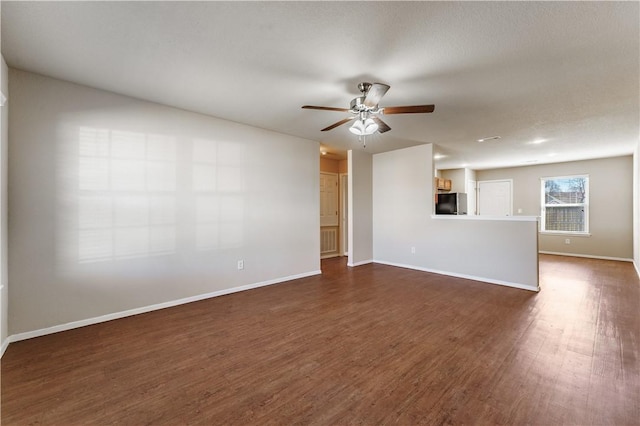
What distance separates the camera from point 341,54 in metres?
2.17

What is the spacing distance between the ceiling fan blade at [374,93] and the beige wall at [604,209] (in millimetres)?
7170

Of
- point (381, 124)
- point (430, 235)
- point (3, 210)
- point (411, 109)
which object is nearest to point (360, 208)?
point (430, 235)

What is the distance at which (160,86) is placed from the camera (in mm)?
2811

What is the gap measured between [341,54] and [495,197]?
7.87 metres

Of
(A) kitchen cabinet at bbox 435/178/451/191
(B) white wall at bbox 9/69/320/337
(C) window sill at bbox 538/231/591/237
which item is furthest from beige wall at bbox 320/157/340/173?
(C) window sill at bbox 538/231/591/237

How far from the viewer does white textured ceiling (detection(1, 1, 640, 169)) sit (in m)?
1.73

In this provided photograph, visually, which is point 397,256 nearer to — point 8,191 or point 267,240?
point 267,240

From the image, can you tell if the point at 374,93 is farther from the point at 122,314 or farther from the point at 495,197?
the point at 495,197

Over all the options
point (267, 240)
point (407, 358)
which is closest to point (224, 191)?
point (267, 240)

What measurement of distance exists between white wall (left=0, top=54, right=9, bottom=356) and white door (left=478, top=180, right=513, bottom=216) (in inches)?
389

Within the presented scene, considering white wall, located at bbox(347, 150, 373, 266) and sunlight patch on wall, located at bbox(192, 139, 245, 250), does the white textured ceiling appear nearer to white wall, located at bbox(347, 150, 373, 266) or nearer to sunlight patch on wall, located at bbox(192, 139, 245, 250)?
sunlight patch on wall, located at bbox(192, 139, 245, 250)

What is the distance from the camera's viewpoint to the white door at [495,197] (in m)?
7.79

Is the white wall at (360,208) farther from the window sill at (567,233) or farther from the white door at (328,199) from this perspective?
the window sill at (567,233)

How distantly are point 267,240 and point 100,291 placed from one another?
7.07 feet
